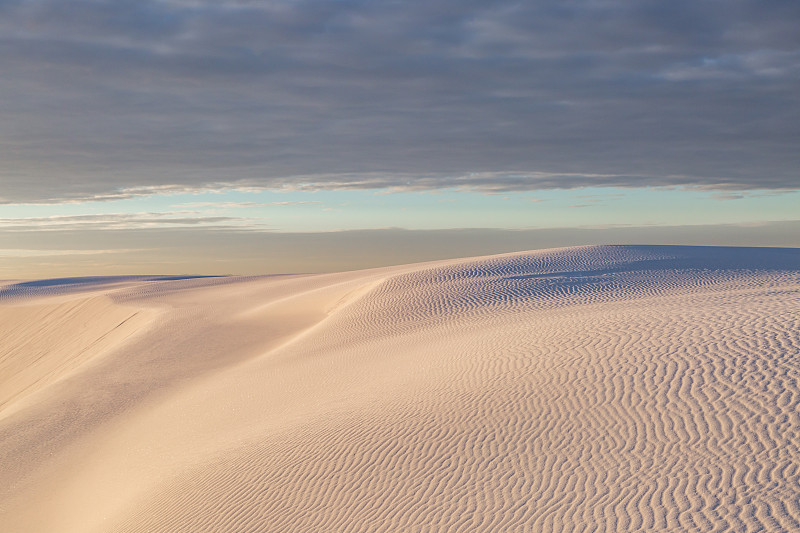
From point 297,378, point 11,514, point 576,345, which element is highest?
point 576,345

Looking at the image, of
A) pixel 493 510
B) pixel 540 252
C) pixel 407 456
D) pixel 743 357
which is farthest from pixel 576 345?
pixel 540 252

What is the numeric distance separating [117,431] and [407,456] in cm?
783

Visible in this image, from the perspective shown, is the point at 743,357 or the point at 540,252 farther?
the point at 540,252

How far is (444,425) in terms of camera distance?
9.10 m

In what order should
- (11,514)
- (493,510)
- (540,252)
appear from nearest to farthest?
(493,510) < (11,514) < (540,252)

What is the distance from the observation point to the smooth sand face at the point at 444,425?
22.4 ft

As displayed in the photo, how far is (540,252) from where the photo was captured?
31.8m

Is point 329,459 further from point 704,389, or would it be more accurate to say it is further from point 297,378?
point 297,378

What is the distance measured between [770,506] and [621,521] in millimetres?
1294

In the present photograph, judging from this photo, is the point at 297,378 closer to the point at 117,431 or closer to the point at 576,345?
the point at 117,431

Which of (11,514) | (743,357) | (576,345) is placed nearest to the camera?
(743,357)

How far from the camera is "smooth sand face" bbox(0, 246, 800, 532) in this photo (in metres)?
6.83

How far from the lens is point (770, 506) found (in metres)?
5.97

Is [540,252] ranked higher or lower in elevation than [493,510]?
higher
